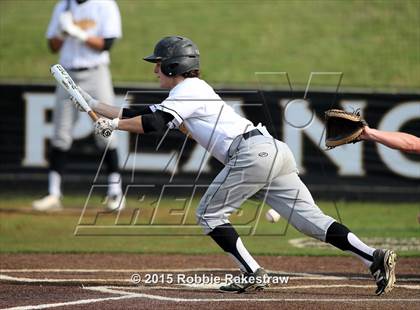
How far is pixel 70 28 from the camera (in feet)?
39.3

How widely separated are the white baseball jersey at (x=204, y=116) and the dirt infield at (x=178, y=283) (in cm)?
116

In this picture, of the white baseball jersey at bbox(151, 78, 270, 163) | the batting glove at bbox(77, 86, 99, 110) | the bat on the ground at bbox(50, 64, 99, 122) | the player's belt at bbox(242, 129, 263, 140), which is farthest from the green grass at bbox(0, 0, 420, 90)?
the white baseball jersey at bbox(151, 78, 270, 163)

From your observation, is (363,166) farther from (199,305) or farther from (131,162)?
(199,305)

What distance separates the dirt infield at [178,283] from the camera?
6523 mm

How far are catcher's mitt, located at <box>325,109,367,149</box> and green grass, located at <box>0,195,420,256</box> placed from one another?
2.97 m

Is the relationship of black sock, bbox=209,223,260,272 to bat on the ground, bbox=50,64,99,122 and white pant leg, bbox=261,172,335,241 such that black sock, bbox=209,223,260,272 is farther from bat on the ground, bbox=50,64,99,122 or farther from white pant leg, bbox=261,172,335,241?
bat on the ground, bbox=50,64,99,122

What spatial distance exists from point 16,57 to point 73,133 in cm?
558

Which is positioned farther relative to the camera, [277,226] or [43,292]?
[277,226]

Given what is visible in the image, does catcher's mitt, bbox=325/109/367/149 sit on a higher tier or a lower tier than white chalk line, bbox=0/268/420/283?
higher

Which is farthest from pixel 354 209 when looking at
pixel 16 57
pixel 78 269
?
pixel 16 57

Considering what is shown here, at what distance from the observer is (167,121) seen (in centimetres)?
682

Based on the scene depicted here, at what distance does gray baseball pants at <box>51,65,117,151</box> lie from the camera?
1216 cm

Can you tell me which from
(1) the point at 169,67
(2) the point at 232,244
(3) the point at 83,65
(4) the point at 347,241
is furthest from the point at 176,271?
(3) the point at 83,65

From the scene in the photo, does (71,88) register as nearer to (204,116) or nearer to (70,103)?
(204,116)
